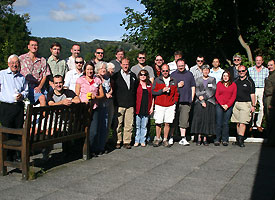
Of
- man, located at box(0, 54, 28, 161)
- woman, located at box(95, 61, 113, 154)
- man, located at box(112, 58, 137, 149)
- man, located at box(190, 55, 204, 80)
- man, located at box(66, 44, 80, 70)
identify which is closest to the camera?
man, located at box(0, 54, 28, 161)

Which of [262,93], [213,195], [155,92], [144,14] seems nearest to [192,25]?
[144,14]

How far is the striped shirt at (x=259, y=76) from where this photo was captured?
377 inches

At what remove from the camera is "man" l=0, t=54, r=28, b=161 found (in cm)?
621

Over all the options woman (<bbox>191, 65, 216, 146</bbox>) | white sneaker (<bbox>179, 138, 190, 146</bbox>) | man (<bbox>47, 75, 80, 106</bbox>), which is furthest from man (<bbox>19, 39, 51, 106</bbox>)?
woman (<bbox>191, 65, 216, 146</bbox>)

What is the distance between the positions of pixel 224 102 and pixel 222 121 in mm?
493

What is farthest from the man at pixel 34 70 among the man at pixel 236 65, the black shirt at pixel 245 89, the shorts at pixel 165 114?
the man at pixel 236 65

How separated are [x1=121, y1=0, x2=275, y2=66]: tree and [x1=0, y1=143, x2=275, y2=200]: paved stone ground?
1249 cm

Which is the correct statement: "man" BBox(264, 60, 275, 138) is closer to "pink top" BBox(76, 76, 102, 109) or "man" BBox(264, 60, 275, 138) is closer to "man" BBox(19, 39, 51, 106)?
"pink top" BBox(76, 76, 102, 109)

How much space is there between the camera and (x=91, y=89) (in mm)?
7176

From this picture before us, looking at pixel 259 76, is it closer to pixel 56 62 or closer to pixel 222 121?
pixel 222 121

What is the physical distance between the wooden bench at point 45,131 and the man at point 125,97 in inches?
50.6

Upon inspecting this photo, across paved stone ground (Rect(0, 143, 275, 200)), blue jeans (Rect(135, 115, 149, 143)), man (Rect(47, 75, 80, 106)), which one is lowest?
paved stone ground (Rect(0, 143, 275, 200))

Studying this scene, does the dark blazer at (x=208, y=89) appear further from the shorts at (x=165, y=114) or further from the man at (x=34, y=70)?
the man at (x=34, y=70)

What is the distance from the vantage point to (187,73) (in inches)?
348
